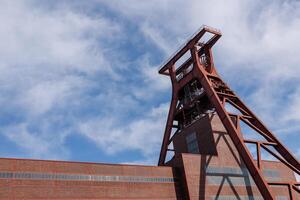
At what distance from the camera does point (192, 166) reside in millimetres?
36281

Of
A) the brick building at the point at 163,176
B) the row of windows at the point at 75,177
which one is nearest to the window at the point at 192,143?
the brick building at the point at 163,176

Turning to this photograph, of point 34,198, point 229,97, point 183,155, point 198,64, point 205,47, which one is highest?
point 205,47

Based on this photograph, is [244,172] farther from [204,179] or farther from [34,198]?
[34,198]

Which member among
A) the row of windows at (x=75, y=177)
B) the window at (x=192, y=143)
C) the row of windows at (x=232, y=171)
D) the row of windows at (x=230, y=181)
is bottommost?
the row of windows at (x=75, y=177)

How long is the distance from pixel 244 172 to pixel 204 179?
5812 mm

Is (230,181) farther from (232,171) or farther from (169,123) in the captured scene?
(169,123)

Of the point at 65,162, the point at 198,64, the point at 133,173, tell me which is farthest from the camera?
the point at 198,64

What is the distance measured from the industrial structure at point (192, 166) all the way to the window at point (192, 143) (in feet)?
0.14

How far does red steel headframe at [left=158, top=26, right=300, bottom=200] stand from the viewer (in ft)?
111

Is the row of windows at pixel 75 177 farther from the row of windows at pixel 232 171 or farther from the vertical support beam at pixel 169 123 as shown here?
the vertical support beam at pixel 169 123

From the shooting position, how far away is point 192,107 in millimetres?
44375

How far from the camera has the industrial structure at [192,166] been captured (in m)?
29.0

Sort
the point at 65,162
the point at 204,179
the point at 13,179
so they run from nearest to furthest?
the point at 13,179, the point at 65,162, the point at 204,179

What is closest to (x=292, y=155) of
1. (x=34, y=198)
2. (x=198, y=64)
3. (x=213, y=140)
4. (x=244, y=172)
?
(x=244, y=172)
